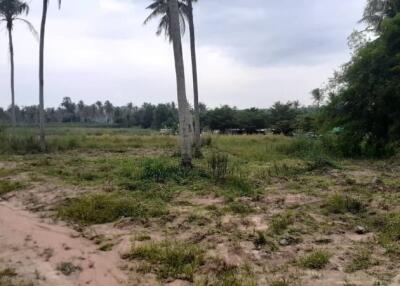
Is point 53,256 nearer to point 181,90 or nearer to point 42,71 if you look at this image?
point 181,90

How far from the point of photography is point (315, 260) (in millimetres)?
4746

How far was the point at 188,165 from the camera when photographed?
10.9m

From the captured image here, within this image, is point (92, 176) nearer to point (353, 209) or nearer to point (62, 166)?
point (62, 166)

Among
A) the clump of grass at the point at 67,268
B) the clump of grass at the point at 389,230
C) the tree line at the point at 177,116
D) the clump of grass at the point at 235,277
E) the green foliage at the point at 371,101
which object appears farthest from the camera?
the tree line at the point at 177,116

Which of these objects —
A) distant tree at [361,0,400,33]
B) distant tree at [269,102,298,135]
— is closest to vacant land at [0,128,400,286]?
Answer: distant tree at [361,0,400,33]

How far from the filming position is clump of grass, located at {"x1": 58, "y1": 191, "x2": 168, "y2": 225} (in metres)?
6.78

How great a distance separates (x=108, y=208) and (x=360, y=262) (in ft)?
12.8

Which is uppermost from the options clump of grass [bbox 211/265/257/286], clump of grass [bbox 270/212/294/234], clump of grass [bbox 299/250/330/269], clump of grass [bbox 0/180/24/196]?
clump of grass [bbox 0/180/24/196]

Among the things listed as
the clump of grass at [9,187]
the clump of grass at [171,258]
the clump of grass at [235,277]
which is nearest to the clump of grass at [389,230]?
the clump of grass at [235,277]

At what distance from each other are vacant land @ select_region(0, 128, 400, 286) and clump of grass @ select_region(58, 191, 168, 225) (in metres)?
0.02

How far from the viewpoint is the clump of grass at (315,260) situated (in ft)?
15.4

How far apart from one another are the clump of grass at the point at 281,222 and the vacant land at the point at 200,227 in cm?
2

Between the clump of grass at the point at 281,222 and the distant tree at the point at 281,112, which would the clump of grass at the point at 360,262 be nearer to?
the clump of grass at the point at 281,222

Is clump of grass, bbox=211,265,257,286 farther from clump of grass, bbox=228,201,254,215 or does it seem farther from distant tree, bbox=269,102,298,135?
distant tree, bbox=269,102,298,135
